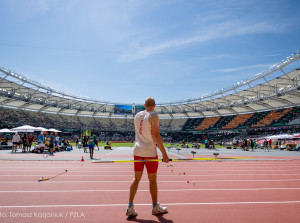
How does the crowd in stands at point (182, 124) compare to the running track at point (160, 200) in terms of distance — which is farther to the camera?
the crowd in stands at point (182, 124)

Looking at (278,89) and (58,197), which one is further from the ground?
(278,89)

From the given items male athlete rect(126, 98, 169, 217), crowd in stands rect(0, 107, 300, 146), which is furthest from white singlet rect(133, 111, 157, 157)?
crowd in stands rect(0, 107, 300, 146)

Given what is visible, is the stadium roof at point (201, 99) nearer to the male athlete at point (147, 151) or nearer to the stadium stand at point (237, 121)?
the stadium stand at point (237, 121)

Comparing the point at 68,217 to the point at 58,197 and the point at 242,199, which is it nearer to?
the point at 58,197

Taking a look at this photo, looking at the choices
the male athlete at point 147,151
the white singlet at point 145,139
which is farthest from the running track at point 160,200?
the white singlet at point 145,139

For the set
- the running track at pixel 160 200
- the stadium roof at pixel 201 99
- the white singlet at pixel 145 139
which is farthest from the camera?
the stadium roof at pixel 201 99

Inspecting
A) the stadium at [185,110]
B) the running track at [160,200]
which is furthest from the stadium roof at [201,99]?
the running track at [160,200]

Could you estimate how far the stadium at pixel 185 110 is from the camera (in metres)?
44.1

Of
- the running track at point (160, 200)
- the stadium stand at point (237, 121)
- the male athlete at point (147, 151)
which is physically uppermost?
the stadium stand at point (237, 121)

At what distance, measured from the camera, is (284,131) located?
51.7 meters

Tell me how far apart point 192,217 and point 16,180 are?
5.87 meters

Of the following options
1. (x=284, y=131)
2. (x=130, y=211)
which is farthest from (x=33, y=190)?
(x=284, y=131)

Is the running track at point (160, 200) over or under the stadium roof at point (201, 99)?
under

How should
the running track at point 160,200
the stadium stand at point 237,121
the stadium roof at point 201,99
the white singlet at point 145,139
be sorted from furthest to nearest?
the stadium stand at point 237,121 → the stadium roof at point 201,99 → the white singlet at point 145,139 → the running track at point 160,200
